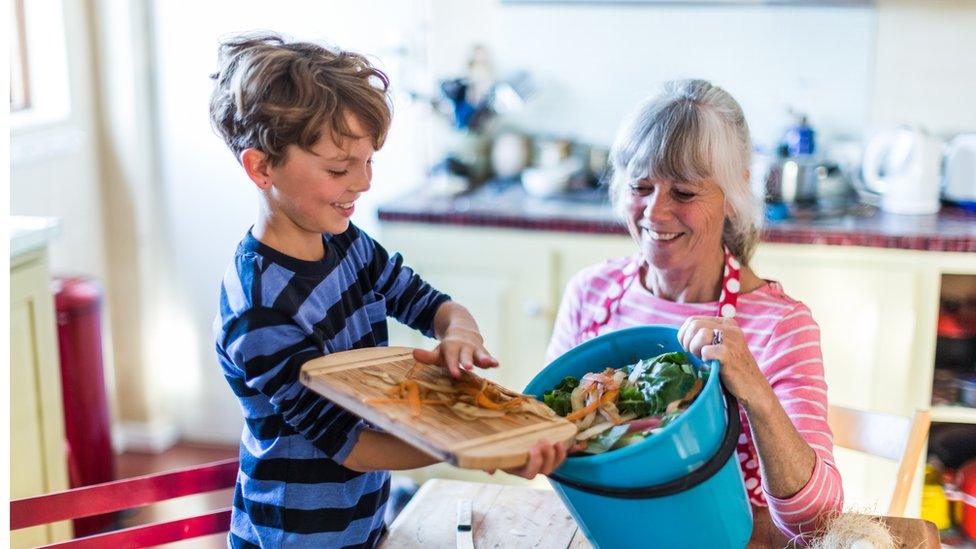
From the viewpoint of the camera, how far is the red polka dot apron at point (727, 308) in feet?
5.36

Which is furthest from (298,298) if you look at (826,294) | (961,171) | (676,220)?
(961,171)

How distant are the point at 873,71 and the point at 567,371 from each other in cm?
203

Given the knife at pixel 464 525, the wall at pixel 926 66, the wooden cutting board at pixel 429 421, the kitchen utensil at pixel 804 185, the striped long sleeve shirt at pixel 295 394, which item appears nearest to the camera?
the wooden cutting board at pixel 429 421

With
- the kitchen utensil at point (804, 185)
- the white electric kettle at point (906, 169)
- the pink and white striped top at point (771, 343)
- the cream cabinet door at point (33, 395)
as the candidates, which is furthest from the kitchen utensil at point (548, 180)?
the cream cabinet door at point (33, 395)

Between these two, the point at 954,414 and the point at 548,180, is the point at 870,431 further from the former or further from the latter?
the point at 548,180

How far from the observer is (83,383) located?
2.93 metres

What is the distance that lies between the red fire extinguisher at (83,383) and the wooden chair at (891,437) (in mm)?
1947

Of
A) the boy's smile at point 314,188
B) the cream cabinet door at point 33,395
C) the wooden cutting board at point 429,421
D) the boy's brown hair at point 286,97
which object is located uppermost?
the boy's brown hair at point 286,97

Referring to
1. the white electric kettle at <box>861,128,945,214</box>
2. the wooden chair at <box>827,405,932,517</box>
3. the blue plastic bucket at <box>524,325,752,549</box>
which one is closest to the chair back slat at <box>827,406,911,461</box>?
the wooden chair at <box>827,405,932,517</box>

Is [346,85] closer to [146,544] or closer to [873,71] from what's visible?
[146,544]

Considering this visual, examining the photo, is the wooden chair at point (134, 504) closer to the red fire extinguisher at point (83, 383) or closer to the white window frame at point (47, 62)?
the red fire extinguisher at point (83, 383)

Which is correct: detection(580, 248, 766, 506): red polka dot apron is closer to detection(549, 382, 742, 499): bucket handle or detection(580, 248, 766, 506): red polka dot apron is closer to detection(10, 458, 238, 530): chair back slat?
detection(549, 382, 742, 499): bucket handle

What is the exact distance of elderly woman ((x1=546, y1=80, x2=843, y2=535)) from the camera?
1.50 meters

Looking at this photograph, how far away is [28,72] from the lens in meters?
3.25
